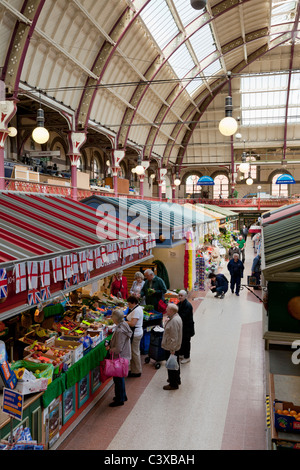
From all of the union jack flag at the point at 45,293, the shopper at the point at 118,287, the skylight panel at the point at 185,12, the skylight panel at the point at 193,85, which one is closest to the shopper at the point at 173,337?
the union jack flag at the point at 45,293

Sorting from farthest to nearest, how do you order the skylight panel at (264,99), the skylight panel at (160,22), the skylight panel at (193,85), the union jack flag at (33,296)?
the skylight panel at (264,99) < the skylight panel at (193,85) < the skylight panel at (160,22) < the union jack flag at (33,296)

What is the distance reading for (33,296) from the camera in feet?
13.7

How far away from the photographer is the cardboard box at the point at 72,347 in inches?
194

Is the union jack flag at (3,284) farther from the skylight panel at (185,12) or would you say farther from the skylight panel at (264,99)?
the skylight panel at (264,99)

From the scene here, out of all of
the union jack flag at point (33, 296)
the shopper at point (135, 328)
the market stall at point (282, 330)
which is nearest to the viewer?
the market stall at point (282, 330)

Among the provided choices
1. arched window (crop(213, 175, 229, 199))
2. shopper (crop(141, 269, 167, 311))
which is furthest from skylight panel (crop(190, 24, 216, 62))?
shopper (crop(141, 269, 167, 311))

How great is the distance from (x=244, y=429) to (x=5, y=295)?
3.47 meters

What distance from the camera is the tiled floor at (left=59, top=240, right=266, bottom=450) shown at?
447cm

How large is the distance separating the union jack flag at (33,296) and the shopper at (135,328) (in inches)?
77.1

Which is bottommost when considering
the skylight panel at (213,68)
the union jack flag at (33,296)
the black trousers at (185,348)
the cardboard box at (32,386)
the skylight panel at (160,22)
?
the black trousers at (185,348)

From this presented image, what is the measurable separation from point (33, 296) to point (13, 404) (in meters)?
1.17

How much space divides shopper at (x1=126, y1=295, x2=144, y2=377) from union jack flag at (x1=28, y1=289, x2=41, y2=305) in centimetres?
196

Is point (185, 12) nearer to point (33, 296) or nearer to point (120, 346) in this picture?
point (120, 346)

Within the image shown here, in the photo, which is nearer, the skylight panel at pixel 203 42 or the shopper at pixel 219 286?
the shopper at pixel 219 286
